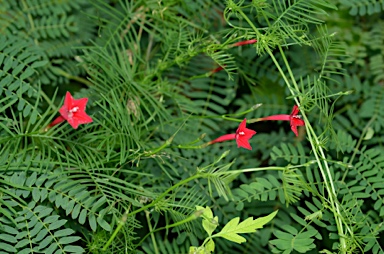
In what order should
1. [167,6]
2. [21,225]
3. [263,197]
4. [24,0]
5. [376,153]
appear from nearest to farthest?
[21,225], [263,197], [376,153], [167,6], [24,0]

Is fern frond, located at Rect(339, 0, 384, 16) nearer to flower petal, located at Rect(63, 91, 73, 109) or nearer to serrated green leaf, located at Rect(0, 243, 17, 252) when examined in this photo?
flower petal, located at Rect(63, 91, 73, 109)

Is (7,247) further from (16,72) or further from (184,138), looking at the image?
(184,138)

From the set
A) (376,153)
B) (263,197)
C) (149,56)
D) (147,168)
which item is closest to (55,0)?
(149,56)

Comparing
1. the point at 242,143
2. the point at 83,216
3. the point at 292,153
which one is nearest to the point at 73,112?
the point at 83,216

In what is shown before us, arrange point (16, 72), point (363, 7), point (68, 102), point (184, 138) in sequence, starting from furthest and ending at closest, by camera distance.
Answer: point (363, 7)
point (184, 138)
point (16, 72)
point (68, 102)

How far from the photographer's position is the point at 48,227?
1260mm

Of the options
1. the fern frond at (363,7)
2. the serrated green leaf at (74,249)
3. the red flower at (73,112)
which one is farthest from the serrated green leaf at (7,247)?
the fern frond at (363,7)

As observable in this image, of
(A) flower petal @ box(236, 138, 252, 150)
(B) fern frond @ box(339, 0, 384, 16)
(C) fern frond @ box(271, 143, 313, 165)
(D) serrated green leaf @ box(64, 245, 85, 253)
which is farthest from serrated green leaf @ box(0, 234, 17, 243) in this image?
(B) fern frond @ box(339, 0, 384, 16)

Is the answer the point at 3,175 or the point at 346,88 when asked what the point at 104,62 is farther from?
the point at 346,88

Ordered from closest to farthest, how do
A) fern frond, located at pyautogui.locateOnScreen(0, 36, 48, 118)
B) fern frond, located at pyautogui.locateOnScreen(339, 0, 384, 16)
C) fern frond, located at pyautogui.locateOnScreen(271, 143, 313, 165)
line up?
1. fern frond, located at pyautogui.locateOnScreen(0, 36, 48, 118)
2. fern frond, located at pyautogui.locateOnScreen(271, 143, 313, 165)
3. fern frond, located at pyautogui.locateOnScreen(339, 0, 384, 16)

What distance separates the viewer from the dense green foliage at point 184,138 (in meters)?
1.31

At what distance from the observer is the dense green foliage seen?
1.31 metres

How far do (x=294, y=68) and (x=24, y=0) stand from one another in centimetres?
100

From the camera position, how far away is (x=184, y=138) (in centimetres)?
Result: 173
